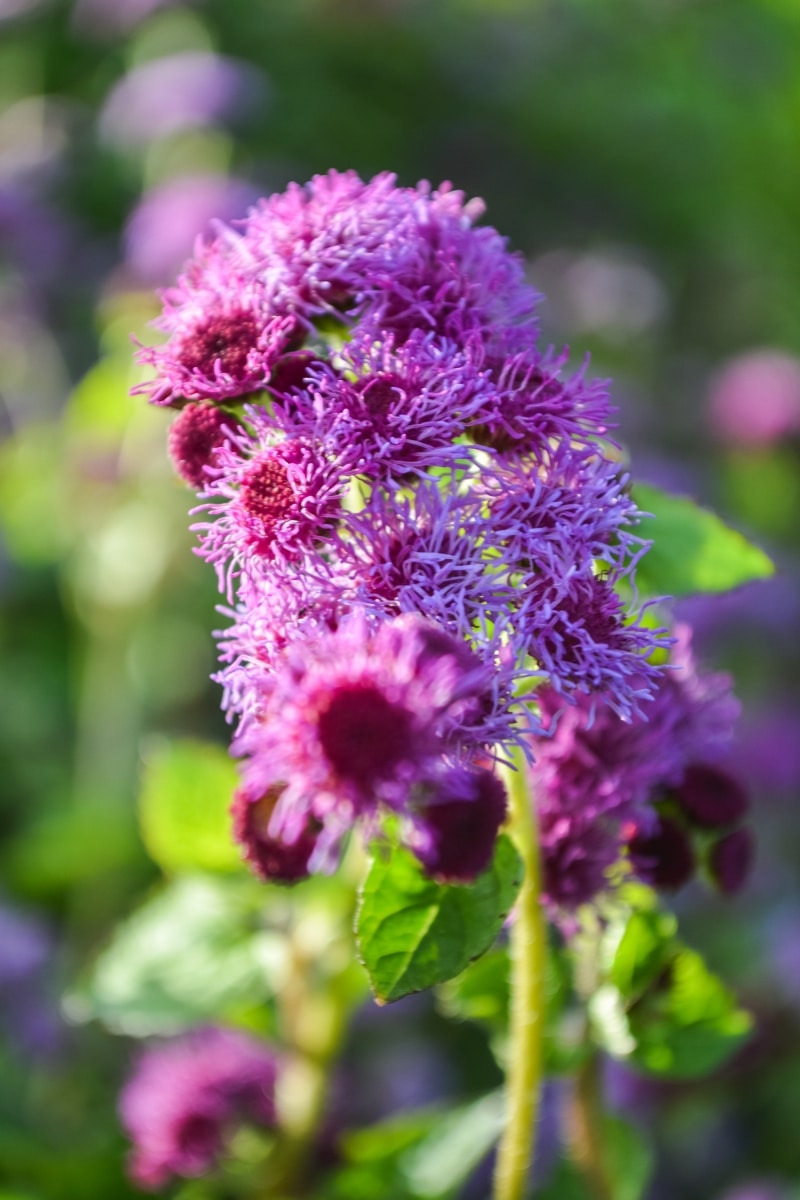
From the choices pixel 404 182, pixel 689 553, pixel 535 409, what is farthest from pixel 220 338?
pixel 404 182

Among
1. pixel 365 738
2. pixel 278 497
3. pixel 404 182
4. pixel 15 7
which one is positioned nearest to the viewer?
pixel 365 738

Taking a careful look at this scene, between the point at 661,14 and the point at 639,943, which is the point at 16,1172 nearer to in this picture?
the point at 639,943

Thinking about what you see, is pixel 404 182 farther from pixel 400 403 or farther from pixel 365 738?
A: pixel 365 738

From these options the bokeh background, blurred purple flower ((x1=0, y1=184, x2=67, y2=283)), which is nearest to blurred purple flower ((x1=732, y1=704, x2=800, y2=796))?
the bokeh background

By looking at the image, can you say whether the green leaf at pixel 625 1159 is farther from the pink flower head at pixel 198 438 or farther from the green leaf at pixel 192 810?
the pink flower head at pixel 198 438

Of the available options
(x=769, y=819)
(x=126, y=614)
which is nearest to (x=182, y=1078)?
(x=126, y=614)

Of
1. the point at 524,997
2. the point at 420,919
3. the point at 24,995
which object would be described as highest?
the point at 420,919
